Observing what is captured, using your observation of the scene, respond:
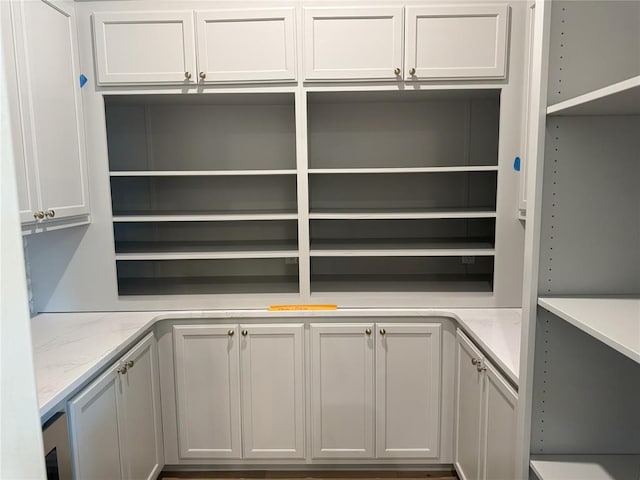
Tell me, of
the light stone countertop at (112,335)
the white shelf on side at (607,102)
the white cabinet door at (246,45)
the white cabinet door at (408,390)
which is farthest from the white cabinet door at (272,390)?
the white shelf on side at (607,102)

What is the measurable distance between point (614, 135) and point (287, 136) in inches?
74.1

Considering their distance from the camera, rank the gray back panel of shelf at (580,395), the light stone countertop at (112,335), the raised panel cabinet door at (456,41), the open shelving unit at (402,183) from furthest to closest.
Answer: the open shelving unit at (402,183)
the raised panel cabinet door at (456,41)
the light stone countertop at (112,335)
the gray back panel of shelf at (580,395)

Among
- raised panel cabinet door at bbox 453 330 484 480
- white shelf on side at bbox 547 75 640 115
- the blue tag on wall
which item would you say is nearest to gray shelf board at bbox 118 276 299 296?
raised panel cabinet door at bbox 453 330 484 480

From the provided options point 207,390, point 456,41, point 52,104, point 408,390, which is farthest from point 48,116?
point 408,390

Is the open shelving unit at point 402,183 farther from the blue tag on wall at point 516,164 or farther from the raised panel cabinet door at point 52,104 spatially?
the raised panel cabinet door at point 52,104

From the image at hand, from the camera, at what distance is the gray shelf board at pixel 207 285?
8.07 ft

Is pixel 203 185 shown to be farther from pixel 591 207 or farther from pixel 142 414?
pixel 591 207

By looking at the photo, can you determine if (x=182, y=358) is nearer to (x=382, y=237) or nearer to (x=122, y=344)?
(x=122, y=344)

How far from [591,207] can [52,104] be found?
2.05 meters

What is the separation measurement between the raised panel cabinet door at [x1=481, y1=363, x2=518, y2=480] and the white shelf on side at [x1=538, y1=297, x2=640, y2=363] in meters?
0.53

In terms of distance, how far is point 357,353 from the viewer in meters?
2.23

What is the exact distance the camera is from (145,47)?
207cm

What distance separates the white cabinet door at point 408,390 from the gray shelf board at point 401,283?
11.0 inches

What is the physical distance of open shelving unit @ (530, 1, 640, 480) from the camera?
1054mm
